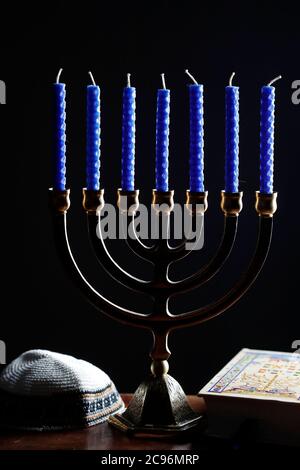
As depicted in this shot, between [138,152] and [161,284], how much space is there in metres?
0.64

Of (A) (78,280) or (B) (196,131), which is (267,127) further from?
(A) (78,280)

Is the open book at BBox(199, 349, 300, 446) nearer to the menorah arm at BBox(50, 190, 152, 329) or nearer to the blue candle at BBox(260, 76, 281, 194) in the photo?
the menorah arm at BBox(50, 190, 152, 329)

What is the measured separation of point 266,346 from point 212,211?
0.90 feet

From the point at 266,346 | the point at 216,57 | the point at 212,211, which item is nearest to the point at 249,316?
the point at 266,346

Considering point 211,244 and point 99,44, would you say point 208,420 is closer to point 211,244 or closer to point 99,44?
point 211,244

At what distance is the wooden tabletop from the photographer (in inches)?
37.2

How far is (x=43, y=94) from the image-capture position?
163 centimetres

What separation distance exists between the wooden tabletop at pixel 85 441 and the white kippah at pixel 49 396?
2 centimetres

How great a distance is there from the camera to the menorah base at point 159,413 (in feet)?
3.23

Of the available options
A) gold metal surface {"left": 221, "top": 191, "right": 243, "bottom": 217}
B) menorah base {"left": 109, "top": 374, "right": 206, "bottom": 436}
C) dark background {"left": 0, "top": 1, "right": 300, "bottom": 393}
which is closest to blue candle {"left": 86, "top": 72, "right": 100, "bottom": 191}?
gold metal surface {"left": 221, "top": 191, "right": 243, "bottom": 217}

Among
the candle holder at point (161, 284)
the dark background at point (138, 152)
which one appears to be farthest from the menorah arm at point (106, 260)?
the dark background at point (138, 152)

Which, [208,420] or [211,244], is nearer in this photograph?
[208,420]

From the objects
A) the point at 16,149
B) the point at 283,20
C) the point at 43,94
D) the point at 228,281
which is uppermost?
the point at 283,20

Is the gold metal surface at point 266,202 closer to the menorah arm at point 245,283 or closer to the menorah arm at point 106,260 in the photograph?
the menorah arm at point 245,283
